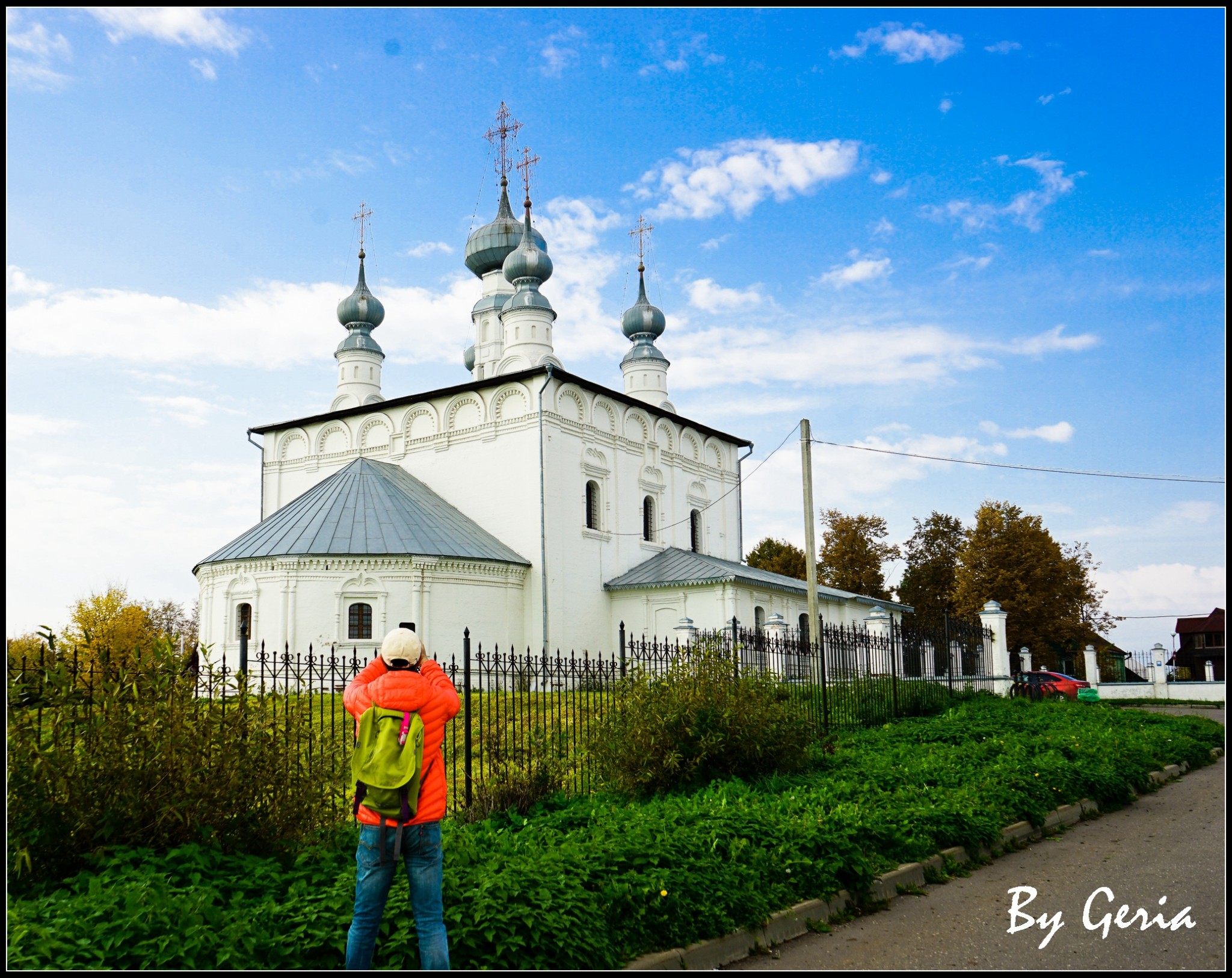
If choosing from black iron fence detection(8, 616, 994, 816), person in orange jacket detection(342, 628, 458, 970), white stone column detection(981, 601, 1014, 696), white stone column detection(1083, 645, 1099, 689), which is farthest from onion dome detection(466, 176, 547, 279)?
person in orange jacket detection(342, 628, 458, 970)

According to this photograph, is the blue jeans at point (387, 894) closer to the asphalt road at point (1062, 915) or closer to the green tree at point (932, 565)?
the asphalt road at point (1062, 915)

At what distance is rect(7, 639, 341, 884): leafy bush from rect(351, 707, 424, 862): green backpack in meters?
1.52

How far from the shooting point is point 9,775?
5.52 meters

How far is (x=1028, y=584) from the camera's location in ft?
135

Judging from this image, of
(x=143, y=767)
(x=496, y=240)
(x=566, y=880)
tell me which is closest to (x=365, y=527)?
(x=496, y=240)

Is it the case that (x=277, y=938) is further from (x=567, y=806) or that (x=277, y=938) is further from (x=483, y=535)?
(x=483, y=535)

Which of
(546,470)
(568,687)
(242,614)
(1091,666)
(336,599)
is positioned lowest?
(1091,666)

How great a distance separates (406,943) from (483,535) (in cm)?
2204

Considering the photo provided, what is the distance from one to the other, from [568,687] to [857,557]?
114 feet

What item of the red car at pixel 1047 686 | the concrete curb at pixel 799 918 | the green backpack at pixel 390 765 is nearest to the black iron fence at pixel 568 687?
the green backpack at pixel 390 765

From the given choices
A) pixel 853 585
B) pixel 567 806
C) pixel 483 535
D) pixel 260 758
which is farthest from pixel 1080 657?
pixel 260 758

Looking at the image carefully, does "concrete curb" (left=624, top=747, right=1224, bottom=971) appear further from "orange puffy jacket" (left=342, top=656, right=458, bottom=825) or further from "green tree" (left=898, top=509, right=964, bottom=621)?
"green tree" (left=898, top=509, right=964, bottom=621)

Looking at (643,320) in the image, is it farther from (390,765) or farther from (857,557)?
(390,765)

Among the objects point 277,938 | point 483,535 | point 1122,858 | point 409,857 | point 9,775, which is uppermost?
point 483,535
